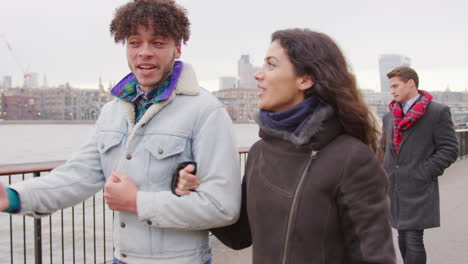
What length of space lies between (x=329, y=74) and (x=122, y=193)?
82 cm

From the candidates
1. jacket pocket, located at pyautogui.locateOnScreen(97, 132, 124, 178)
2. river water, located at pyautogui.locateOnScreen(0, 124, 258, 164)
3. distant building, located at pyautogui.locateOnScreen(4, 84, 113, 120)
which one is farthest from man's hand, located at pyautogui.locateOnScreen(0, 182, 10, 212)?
distant building, located at pyautogui.locateOnScreen(4, 84, 113, 120)

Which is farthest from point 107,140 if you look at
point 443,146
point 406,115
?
point 443,146

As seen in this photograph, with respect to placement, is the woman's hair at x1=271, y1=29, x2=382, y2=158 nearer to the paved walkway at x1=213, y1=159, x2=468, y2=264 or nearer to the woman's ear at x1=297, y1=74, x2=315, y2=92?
the woman's ear at x1=297, y1=74, x2=315, y2=92

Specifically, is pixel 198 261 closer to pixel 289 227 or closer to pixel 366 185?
pixel 289 227

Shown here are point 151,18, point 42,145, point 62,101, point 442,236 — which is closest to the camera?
point 151,18

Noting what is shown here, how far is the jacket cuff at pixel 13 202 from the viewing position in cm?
161

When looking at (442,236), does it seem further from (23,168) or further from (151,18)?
(151,18)

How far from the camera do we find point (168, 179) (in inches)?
64.2

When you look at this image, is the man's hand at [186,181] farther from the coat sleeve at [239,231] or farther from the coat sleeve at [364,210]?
the coat sleeve at [364,210]

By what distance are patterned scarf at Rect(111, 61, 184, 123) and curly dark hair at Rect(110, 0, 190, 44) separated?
14 cm

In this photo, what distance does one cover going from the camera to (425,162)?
3.58m

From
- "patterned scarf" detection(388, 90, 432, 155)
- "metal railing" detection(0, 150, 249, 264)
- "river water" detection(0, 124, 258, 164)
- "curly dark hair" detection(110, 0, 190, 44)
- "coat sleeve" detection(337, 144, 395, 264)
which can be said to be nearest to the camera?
"coat sleeve" detection(337, 144, 395, 264)

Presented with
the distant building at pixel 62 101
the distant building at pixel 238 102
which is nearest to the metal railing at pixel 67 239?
the distant building at pixel 238 102

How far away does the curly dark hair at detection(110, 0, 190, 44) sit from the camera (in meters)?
1.62
